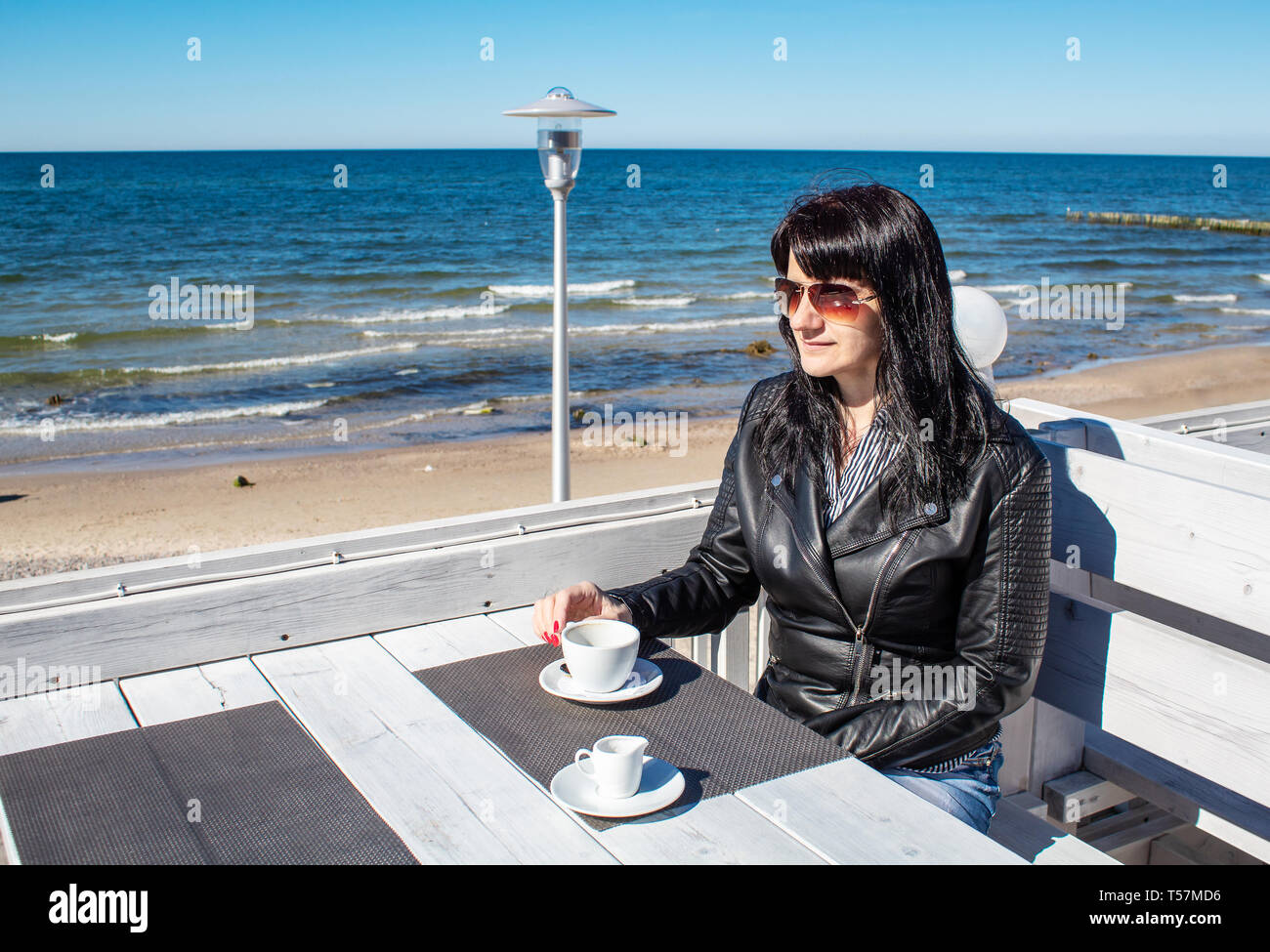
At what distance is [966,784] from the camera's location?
192 centimetres

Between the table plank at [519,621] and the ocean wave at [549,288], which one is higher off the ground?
the ocean wave at [549,288]

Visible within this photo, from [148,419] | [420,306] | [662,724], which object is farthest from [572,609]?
[420,306]

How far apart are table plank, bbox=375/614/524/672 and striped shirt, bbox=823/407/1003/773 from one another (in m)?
0.69

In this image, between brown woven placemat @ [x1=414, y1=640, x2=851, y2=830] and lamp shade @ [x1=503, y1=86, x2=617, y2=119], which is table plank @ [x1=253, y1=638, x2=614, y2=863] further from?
lamp shade @ [x1=503, y1=86, x2=617, y2=119]

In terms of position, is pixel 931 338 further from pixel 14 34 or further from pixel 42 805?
pixel 14 34

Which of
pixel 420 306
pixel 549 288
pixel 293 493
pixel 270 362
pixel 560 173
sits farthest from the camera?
pixel 549 288

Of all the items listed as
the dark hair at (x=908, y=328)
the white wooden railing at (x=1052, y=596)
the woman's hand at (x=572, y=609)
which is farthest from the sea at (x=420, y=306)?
the woman's hand at (x=572, y=609)

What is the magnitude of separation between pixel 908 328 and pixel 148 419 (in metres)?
11.3

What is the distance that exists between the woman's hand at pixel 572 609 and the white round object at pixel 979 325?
1125mm

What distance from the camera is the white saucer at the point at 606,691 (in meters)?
1.69

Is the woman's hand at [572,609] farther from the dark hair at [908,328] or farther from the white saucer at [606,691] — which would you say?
the dark hair at [908,328]

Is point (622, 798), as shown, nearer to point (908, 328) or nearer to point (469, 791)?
point (469, 791)

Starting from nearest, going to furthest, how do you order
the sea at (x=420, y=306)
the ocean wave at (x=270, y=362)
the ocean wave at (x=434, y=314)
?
the sea at (x=420, y=306), the ocean wave at (x=270, y=362), the ocean wave at (x=434, y=314)

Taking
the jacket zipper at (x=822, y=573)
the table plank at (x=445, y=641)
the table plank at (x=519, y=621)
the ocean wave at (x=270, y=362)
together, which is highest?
the jacket zipper at (x=822, y=573)
